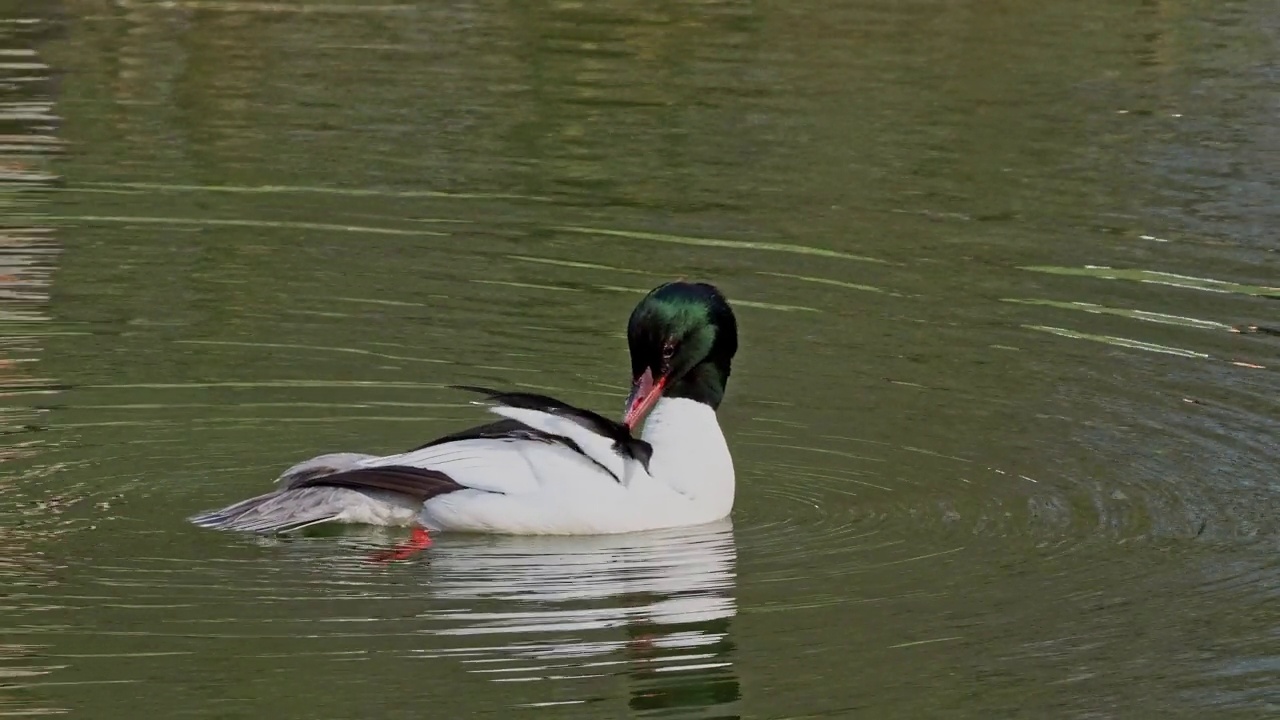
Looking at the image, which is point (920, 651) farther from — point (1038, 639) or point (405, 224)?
point (405, 224)

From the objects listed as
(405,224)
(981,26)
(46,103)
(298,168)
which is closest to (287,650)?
(405,224)

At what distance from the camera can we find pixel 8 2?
76.4 ft

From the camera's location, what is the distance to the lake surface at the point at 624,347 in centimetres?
833

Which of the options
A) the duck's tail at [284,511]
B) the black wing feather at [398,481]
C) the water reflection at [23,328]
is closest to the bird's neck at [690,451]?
the black wing feather at [398,481]

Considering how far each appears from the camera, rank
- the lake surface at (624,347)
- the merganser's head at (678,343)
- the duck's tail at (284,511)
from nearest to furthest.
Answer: the lake surface at (624,347) < the duck's tail at (284,511) < the merganser's head at (678,343)

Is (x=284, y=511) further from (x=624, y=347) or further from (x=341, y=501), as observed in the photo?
(x=624, y=347)

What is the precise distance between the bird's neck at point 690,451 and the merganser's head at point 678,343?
76 mm

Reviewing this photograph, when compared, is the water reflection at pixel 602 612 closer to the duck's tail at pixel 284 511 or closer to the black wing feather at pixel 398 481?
the black wing feather at pixel 398 481

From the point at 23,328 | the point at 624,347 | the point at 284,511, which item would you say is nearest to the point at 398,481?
the point at 284,511

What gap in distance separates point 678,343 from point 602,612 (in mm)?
1856

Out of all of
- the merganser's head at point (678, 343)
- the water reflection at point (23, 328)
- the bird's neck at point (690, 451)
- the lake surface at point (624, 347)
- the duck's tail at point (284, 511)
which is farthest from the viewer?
the merganser's head at point (678, 343)

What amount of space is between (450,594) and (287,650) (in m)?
0.88

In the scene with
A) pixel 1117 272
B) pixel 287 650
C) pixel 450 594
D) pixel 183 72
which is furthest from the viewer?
pixel 183 72

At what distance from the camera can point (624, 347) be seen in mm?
12703
